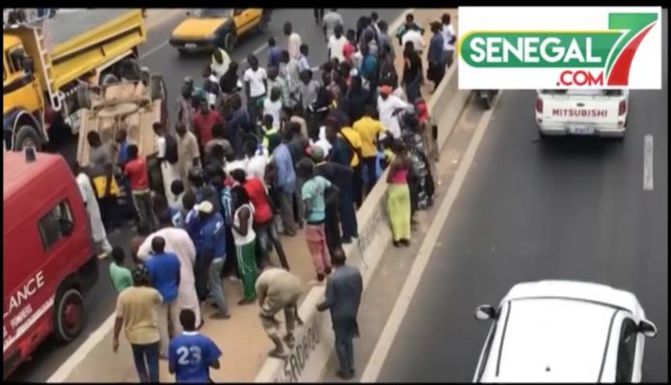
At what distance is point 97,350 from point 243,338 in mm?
1895

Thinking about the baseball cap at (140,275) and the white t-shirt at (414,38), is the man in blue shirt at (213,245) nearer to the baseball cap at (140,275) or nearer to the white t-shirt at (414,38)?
the baseball cap at (140,275)

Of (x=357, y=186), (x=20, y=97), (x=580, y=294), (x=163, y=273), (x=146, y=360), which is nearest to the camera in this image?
(x=580, y=294)

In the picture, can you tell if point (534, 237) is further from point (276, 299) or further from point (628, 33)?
point (276, 299)

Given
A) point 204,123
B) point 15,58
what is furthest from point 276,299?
point 15,58

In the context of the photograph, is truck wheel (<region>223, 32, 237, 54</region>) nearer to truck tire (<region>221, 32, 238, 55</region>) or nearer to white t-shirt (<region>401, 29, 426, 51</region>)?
truck tire (<region>221, 32, 238, 55</region>)

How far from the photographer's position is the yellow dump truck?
59.5ft

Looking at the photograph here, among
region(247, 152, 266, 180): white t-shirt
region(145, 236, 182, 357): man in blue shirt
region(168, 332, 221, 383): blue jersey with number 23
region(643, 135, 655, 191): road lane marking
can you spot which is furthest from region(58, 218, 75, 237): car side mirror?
region(643, 135, 655, 191): road lane marking

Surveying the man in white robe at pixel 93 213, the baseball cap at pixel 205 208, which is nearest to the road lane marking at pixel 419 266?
the baseball cap at pixel 205 208

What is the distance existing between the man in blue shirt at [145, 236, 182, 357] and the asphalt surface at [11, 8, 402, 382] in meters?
2.02

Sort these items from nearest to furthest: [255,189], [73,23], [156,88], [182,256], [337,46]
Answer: [182,256] → [255,189] → [156,88] → [337,46] → [73,23]

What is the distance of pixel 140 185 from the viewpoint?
14.4 m

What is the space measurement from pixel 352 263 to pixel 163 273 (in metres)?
2.84

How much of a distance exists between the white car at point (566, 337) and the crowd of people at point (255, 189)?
1605mm

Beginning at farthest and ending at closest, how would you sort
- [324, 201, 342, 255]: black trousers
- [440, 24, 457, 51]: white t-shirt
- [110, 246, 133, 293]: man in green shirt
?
1. [440, 24, 457, 51]: white t-shirt
2. [324, 201, 342, 255]: black trousers
3. [110, 246, 133, 293]: man in green shirt
